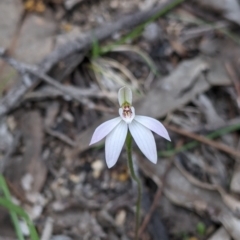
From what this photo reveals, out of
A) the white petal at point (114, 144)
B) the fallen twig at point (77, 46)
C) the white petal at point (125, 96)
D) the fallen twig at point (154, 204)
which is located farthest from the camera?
the fallen twig at point (77, 46)

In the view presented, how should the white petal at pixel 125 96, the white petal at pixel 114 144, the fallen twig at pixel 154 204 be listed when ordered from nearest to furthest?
the white petal at pixel 114 144
the white petal at pixel 125 96
the fallen twig at pixel 154 204

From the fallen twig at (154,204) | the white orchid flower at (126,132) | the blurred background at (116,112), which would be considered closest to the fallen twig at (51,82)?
the blurred background at (116,112)

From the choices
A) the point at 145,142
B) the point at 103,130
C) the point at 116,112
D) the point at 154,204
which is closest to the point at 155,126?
the point at 145,142

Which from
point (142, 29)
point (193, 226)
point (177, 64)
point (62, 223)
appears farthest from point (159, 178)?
point (142, 29)

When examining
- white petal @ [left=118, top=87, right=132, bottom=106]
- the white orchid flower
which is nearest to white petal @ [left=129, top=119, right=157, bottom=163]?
the white orchid flower

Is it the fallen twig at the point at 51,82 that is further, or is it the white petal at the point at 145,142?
the fallen twig at the point at 51,82

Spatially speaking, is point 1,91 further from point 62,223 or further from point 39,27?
point 62,223

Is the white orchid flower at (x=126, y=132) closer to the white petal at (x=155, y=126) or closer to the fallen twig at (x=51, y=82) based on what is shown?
the white petal at (x=155, y=126)
